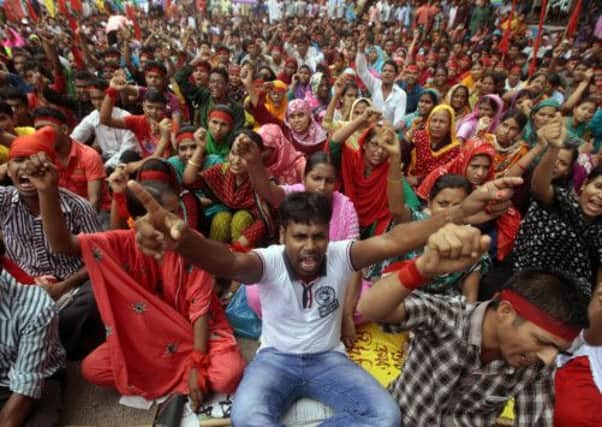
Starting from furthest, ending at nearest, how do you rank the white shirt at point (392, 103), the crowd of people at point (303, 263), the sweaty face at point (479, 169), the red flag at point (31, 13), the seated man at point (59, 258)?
the red flag at point (31, 13)
the white shirt at point (392, 103)
the sweaty face at point (479, 169)
the seated man at point (59, 258)
the crowd of people at point (303, 263)

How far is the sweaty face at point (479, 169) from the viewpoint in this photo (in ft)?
10.3

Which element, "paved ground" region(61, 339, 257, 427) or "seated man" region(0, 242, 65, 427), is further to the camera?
"paved ground" region(61, 339, 257, 427)

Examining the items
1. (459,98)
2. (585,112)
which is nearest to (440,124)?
(459,98)

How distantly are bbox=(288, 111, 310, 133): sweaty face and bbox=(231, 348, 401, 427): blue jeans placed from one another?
271cm

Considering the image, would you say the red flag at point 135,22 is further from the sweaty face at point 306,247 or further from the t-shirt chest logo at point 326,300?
the t-shirt chest logo at point 326,300

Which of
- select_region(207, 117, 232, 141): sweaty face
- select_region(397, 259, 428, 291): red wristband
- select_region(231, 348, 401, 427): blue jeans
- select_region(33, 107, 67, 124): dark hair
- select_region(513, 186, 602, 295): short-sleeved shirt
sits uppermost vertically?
select_region(397, 259, 428, 291): red wristband

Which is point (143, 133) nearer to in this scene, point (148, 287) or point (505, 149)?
point (148, 287)

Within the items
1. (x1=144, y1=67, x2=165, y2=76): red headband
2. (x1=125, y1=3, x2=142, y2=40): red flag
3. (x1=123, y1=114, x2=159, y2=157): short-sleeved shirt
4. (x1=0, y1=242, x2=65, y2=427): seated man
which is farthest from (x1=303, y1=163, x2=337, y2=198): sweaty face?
(x1=125, y1=3, x2=142, y2=40): red flag

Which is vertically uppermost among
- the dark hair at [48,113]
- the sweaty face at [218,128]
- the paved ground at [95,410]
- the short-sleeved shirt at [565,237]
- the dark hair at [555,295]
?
the dark hair at [555,295]

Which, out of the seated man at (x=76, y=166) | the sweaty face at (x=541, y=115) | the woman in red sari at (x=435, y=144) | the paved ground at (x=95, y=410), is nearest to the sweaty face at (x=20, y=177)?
the seated man at (x=76, y=166)

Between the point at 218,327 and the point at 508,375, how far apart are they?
1466mm

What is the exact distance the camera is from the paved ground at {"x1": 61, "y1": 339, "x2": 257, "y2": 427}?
2.02 meters

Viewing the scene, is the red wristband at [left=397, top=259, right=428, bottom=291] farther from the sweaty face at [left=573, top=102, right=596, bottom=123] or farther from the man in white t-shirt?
the sweaty face at [left=573, top=102, right=596, bottom=123]

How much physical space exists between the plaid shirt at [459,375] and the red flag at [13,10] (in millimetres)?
12107
